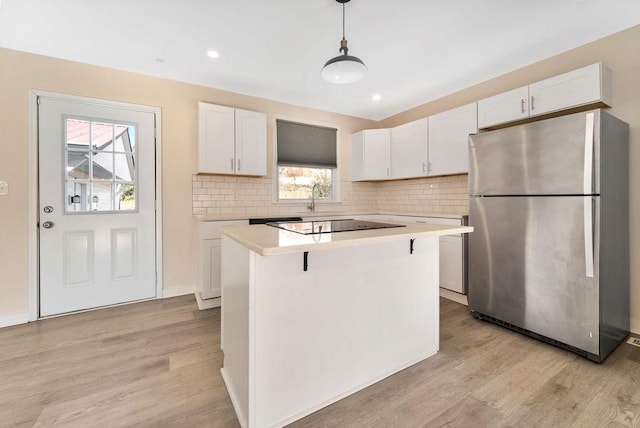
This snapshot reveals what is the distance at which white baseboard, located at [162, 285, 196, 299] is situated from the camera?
10.5ft

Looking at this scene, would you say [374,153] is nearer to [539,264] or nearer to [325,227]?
[539,264]

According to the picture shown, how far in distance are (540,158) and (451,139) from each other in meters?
1.23

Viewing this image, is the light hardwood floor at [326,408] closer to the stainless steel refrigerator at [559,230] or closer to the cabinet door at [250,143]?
the stainless steel refrigerator at [559,230]

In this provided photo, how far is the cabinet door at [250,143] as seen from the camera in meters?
3.38

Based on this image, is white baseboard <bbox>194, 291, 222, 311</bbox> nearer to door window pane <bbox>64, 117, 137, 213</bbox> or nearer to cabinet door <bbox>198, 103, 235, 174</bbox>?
door window pane <bbox>64, 117, 137, 213</bbox>

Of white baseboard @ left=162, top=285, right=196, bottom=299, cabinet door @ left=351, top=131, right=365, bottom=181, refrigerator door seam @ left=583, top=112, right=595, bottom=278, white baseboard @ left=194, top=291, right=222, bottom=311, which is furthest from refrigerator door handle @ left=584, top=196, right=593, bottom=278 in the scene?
white baseboard @ left=162, top=285, right=196, bottom=299

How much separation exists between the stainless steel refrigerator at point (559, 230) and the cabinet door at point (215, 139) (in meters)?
2.63

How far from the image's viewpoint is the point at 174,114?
3.22 m

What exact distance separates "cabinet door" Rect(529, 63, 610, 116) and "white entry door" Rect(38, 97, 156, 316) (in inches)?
153

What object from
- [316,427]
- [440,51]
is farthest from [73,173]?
[440,51]

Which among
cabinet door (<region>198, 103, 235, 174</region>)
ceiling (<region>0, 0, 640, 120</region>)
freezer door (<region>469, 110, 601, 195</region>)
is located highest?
ceiling (<region>0, 0, 640, 120</region>)

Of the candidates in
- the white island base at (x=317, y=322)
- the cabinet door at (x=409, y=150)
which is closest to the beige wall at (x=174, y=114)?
the cabinet door at (x=409, y=150)

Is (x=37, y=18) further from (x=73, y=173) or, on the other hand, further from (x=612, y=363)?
(x=612, y=363)

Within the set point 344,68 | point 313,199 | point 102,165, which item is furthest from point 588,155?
point 102,165
